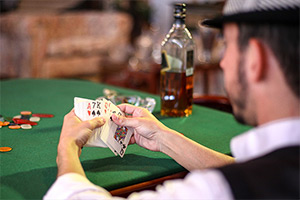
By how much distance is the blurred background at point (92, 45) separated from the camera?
461cm

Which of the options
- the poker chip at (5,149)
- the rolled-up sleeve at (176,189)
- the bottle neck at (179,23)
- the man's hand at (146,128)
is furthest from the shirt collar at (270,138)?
the bottle neck at (179,23)

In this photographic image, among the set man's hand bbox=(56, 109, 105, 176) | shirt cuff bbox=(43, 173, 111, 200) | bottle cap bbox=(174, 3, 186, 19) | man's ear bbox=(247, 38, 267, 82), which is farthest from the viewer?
bottle cap bbox=(174, 3, 186, 19)

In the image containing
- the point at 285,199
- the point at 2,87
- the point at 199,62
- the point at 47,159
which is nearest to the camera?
the point at 285,199

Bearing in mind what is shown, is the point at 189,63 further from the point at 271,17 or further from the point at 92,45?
the point at 92,45

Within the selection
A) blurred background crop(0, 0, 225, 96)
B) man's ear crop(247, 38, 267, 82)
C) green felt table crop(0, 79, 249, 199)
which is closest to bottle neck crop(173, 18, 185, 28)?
green felt table crop(0, 79, 249, 199)

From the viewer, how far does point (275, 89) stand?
812 mm

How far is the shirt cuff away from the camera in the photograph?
94 centimetres

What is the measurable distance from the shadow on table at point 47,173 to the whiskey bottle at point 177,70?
1.76 feet

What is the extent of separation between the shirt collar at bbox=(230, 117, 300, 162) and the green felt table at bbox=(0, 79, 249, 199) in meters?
0.40

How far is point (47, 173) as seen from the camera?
1151mm

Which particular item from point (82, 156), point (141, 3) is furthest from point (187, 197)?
point (141, 3)

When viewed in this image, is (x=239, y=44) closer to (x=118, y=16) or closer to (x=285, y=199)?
(x=285, y=199)

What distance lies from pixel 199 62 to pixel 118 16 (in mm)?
3157

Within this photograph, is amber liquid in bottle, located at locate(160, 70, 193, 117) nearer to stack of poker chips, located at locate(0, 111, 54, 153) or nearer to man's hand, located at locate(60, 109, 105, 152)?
stack of poker chips, located at locate(0, 111, 54, 153)
